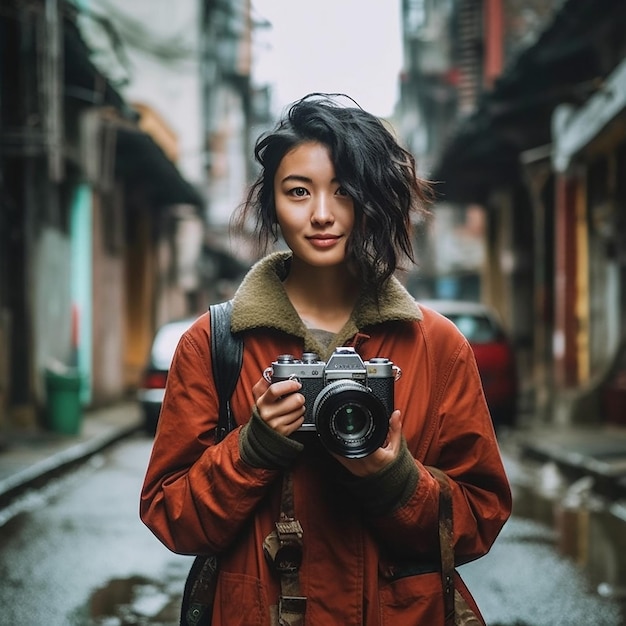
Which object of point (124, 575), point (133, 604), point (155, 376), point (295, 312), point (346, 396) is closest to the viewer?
point (346, 396)

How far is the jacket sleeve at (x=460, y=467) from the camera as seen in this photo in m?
2.12

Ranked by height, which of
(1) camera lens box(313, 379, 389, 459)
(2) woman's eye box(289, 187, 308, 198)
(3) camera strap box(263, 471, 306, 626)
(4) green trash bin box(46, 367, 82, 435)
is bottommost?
(4) green trash bin box(46, 367, 82, 435)

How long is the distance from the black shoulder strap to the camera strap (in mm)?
236

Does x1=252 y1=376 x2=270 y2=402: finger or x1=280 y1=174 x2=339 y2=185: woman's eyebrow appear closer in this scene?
x1=252 y1=376 x2=270 y2=402: finger

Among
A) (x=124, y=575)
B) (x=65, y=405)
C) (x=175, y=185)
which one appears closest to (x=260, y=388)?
(x=124, y=575)

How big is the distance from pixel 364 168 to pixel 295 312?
319 millimetres

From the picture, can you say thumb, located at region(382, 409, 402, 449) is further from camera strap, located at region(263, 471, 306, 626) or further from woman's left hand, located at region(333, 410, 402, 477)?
camera strap, located at region(263, 471, 306, 626)

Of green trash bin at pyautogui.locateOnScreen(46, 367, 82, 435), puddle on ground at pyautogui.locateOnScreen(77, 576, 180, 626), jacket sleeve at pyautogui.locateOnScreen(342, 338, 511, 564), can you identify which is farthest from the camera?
green trash bin at pyautogui.locateOnScreen(46, 367, 82, 435)

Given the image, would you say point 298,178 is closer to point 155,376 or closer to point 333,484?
Result: point 333,484

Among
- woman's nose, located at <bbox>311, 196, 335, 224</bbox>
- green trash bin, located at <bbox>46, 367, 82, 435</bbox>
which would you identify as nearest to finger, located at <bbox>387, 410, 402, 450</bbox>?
woman's nose, located at <bbox>311, 196, 335, 224</bbox>

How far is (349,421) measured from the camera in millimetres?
2014

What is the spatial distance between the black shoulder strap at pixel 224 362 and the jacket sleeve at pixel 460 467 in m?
0.35

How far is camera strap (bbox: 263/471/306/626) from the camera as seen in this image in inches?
81.2

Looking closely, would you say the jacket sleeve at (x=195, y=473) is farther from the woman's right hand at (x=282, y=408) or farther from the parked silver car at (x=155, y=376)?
the parked silver car at (x=155, y=376)
